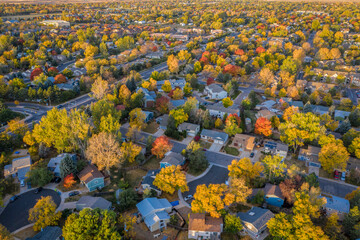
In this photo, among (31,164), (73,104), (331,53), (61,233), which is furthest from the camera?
(331,53)

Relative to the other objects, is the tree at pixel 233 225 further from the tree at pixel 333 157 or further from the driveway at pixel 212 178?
the tree at pixel 333 157

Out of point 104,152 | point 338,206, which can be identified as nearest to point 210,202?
point 338,206

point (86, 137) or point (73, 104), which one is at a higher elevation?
point (86, 137)

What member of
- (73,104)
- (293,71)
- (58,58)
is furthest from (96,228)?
(58,58)

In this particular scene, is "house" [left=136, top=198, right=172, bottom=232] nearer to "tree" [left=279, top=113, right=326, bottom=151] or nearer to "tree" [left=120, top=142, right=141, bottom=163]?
"tree" [left=120, top=142, right=141, bottom=163]

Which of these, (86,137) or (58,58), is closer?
(86,137)

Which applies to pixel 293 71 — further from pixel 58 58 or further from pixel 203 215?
pixel 58 58

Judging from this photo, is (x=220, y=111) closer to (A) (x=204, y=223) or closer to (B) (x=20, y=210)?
(A) (x=204, y=223)
